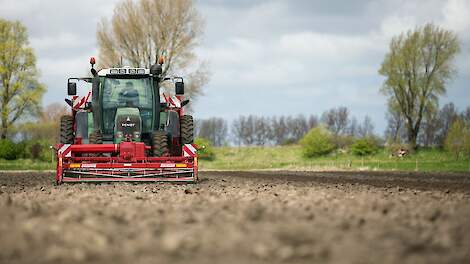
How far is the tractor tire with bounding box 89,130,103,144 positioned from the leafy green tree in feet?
104

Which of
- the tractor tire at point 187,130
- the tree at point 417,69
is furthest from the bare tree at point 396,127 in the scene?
the tractor tire at point 187,130

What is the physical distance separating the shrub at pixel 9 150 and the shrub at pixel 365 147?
25.7 metres

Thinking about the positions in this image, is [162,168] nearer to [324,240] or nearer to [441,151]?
[324,240]

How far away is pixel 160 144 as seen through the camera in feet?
52.3

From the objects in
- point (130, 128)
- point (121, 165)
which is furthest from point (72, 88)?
point (121, 165)

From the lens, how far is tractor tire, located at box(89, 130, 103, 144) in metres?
16.1

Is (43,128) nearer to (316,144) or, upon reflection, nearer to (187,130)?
(316,144)

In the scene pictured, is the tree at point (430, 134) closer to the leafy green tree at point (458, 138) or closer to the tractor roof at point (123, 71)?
the leafy green tree at point (458, 138)

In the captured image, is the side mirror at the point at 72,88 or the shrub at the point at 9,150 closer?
the side mirror at the point at 72,88

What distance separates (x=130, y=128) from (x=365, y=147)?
126 feet

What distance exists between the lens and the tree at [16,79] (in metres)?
45.9

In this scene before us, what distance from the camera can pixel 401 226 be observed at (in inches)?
219

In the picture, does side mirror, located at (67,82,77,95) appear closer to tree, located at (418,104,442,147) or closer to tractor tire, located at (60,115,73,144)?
tractor tire, located at (60,115,73,144)

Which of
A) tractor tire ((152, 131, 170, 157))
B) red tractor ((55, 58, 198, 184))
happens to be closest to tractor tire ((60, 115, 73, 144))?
red tractor ((55, 58, 198, 184))
